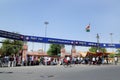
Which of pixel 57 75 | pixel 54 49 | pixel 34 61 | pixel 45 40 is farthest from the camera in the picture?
pixel 54 49

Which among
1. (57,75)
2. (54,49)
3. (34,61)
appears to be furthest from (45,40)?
(54,49)

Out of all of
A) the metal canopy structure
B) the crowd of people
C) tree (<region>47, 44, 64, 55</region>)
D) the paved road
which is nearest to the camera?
the paved road

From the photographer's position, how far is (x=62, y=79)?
53.5ft

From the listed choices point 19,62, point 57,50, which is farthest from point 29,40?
point 57,50

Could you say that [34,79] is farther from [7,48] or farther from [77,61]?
[7,48]

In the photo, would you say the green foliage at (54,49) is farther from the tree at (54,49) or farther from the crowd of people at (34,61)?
the crowd of people at (34,61)

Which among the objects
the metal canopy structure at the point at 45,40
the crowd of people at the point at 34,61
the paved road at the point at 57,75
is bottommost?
the paved road at the point at 57,75

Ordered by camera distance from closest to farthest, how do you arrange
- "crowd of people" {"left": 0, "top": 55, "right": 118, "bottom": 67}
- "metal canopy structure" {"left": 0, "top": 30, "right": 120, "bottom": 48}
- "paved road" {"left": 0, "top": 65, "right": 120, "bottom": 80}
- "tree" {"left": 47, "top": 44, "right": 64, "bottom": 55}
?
"paved road" {"left": 0, "top": 65, "right": 120, "bottom": 80} < "crowd of people" {"left": 0, "top": 55, "right": 118, "bottom": 67} < "metal canopy structure" {"left": 0, "top": 30, "right": 120, "bottom": 48} < "tree" {"left": 47, "top": 44, "right": 64, "bottom": 55}

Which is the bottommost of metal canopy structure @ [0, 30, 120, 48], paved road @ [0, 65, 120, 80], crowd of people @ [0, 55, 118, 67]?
paved road @ [0, 65, 120, 80]

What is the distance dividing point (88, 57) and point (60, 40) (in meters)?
7.84

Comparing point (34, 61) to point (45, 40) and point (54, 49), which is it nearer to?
point (45, 40)

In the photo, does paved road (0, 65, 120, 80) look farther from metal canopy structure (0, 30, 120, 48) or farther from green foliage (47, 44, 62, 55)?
green foliage (47, 44, 62, 55)

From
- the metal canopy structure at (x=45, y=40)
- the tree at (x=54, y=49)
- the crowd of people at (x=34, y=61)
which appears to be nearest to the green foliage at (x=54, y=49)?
the tree at (x=54, y=49)

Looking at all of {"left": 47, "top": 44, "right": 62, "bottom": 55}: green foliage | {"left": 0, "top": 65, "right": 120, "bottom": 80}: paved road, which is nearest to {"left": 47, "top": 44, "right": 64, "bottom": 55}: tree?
{"left": 47, "top": 44, "right": 62, "bottom": 55}: green foliage
